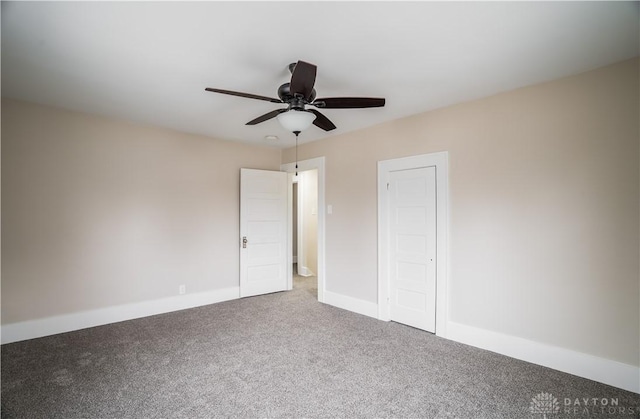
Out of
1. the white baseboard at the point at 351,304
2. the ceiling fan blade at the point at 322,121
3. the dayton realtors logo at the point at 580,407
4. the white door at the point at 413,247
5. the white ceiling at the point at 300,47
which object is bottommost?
the dayton realtors logo at the point at 580,407

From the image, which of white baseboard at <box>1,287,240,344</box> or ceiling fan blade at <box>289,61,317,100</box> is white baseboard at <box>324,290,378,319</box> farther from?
ceiling fan blade at <box>289,61,317,100</box>

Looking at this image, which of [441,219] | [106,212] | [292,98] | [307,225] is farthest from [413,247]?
[106,212]

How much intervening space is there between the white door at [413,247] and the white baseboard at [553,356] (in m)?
0.41

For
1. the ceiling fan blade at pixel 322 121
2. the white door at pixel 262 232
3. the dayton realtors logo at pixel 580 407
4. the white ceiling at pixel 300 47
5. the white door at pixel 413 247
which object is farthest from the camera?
the white door at pixel 262 232

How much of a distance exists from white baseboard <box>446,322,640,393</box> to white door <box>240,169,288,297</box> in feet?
9.44

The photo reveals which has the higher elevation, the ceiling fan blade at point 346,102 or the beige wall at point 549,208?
the ceiling fan blade at point 346,102

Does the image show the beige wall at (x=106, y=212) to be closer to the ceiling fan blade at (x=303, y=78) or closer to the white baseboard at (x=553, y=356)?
the ceiling fan blade at (x=303, y=78)

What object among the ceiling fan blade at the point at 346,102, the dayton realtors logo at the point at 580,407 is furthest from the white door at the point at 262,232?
the dayton realtors logo at the point at 580,407

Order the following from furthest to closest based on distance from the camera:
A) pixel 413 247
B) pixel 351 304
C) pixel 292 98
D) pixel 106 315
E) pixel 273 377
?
pixel 351 304, pixel 106 315, pixel 413 247, pixel 273 377, pixel 292 98

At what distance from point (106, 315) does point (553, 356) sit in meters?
4.74

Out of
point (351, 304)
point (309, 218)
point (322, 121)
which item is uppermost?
point (322, 121)

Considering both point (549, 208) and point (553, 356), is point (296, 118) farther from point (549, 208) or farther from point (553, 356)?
point (553, 356)

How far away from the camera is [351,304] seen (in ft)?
14.1

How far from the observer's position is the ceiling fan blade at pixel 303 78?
1.89 m
